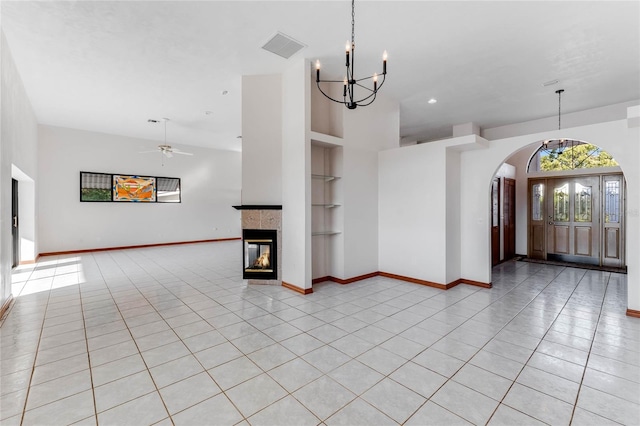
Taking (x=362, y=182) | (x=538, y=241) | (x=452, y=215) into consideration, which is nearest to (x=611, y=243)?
(x=538, y=241)

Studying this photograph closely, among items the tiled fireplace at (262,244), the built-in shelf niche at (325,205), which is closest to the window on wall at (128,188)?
the tiled fireplace at (262,244)

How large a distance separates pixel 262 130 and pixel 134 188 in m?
6.50

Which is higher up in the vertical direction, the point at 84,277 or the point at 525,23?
the point at 525,23

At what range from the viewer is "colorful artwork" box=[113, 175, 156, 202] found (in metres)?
8.95

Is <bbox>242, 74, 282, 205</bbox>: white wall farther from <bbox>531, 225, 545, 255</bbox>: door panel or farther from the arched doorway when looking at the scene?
<bbox>531, 225, 545, 255</bbox>: door panel

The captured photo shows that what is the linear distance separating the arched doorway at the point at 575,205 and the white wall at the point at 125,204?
32.6ft

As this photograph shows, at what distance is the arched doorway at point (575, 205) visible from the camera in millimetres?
6461

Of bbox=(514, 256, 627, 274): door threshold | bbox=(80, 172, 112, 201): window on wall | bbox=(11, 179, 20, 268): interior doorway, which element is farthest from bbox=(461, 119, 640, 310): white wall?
bbox=(80, 172, 112, 201): window on wall

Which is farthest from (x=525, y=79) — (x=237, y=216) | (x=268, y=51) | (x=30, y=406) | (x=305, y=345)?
(x=237, y=216)

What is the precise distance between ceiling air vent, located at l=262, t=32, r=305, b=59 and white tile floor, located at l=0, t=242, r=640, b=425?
360 cm

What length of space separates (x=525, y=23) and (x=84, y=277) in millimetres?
8101

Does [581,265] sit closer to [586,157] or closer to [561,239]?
[561,239]

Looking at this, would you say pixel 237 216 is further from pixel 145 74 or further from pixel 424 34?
pixel 424 34

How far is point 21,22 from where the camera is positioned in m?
3.53
